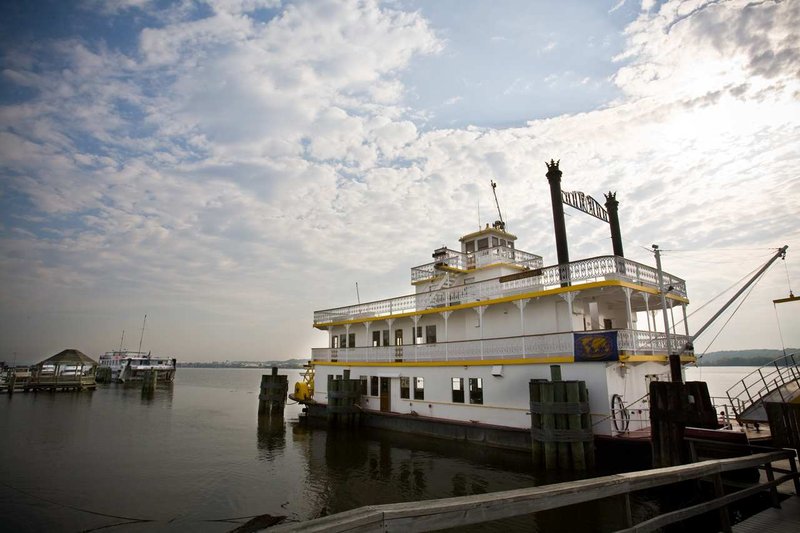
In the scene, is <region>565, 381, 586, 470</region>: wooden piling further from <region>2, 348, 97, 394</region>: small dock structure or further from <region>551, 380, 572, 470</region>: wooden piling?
<region>2, 348, 97, 394</region>: small dock structure

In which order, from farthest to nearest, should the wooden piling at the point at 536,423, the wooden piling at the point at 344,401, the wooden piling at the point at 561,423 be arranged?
the wooden piling at the point at 344,401
the wooden piling at the point at 536,423
the wooden piling at the point at 561,423

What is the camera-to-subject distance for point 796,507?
21.5 ft

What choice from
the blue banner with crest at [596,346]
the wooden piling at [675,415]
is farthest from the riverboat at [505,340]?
the wooden piling at [675,415]

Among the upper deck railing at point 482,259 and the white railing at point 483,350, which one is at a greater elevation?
the upper deck railing at point 482,259

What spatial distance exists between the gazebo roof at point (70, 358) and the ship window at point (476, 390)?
7316 centimetres

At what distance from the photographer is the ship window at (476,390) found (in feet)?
63.4

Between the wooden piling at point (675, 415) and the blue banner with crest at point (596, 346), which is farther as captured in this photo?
the blue banner with crest at point (596, 346)

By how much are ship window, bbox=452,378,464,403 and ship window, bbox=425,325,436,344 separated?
12.0 feet

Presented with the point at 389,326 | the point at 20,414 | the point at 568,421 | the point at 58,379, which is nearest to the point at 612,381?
the point at 568,421

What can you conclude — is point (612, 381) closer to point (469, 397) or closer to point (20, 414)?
point (469, 397)

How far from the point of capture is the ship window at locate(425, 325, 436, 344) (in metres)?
23.9

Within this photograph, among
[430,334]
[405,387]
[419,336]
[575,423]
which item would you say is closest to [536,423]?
→ [575,423]

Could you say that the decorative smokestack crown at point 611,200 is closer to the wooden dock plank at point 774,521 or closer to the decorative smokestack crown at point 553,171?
the decorative smokestack crown at point 553,171

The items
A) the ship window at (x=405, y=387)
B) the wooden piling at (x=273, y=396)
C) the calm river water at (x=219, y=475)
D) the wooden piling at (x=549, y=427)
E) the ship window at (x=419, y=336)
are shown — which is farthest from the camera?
the wooden piling at (x=273, y=396)
